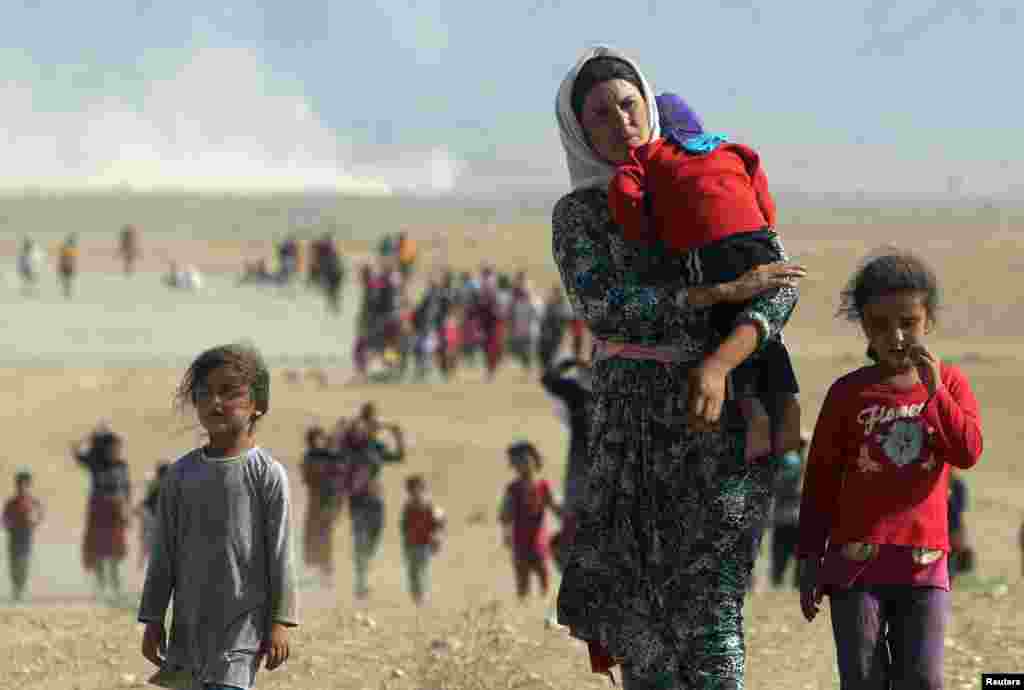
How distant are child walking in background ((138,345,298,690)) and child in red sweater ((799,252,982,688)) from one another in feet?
3.90

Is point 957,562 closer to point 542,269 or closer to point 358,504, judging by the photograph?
point 358,504

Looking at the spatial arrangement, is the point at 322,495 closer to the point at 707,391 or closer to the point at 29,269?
the point at 707,391

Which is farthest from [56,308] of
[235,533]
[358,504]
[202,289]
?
[235,533]

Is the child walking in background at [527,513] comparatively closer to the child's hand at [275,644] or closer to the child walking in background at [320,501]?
the child walking in background at [320,501]

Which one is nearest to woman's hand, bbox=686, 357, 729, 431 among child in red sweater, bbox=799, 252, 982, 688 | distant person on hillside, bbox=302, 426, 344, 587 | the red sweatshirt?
the red sweatshirt

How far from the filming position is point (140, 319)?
1247 inches

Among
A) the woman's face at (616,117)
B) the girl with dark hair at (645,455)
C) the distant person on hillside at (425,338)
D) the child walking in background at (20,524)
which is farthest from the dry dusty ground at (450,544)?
the woman's face at (616,117)

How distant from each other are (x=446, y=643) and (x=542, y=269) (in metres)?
37.9

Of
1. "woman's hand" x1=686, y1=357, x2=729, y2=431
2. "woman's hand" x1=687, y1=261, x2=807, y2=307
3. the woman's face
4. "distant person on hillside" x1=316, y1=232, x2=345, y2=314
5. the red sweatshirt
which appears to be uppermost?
"distant person on hillside" x1=316, y1=232, x2=345, y2=314

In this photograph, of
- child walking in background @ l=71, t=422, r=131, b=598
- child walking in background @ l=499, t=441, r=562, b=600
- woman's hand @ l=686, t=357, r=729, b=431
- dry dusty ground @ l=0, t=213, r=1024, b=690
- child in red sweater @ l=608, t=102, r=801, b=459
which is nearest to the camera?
woman's hand @ l=686, t=357, r=729, b=431

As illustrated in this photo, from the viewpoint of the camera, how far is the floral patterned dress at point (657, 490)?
173 inches

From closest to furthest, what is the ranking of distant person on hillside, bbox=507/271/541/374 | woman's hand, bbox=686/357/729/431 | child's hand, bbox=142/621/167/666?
woman's hand, bbox=686/357/729/431
child's hand, bbox=142/621/167/666
distant person on hillside, bbox=507/271/541/374

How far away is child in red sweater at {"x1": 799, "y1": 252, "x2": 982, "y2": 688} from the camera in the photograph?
460 cm

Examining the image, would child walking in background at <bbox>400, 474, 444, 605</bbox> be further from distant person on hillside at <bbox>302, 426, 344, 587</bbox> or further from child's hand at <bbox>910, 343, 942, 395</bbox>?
child's hand at <bbox>910, 343, 942, 395</bbox>
